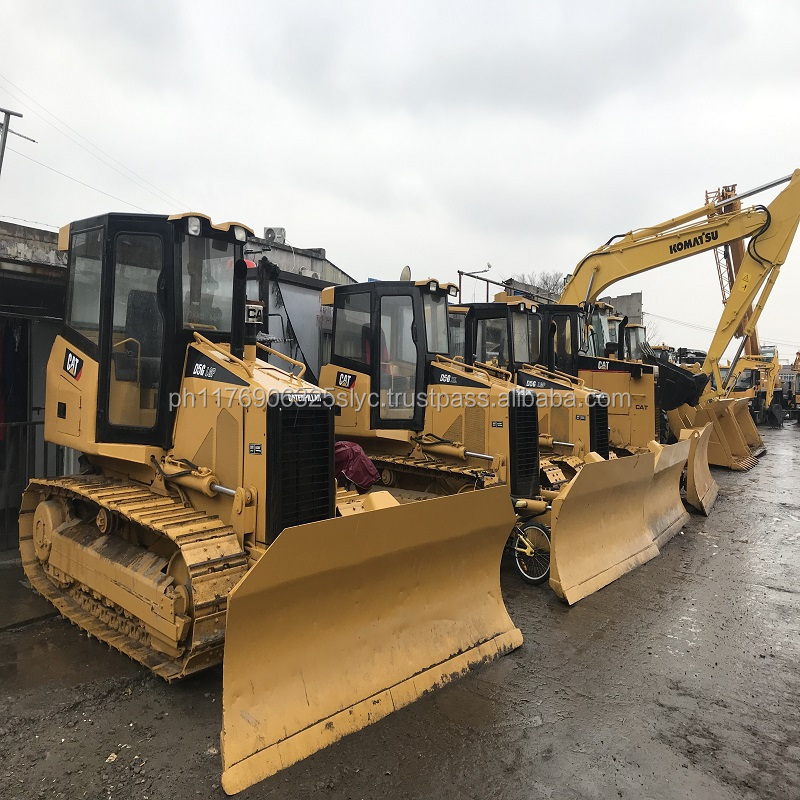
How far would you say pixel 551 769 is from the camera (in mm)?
3078

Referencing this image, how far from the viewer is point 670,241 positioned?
1236 cm

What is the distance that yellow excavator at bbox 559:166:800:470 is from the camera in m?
11.8

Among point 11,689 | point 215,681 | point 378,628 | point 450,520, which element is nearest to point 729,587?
point 450,520

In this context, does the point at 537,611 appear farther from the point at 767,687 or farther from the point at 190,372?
the point at 190,372

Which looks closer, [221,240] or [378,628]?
[378,628]

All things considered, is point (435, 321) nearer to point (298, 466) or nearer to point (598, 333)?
point (298, 466)

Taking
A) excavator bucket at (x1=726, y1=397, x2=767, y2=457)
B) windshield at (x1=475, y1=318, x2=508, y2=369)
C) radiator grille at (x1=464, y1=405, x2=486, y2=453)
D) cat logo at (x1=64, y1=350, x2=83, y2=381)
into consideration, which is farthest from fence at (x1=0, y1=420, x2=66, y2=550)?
excavator bucket at (x1=726, y1=397, x2=767, y2=457)

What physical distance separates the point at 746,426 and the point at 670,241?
309 inches

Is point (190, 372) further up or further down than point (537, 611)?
further up

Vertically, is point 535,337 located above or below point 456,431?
above

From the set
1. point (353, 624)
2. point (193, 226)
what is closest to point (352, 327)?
point (193, 226)

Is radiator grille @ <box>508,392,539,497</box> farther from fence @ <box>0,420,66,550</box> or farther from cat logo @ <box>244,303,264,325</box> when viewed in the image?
fence @ <box>0,420,66,550</box>

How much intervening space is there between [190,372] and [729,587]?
5675 mm

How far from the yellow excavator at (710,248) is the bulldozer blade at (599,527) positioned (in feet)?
17.4
